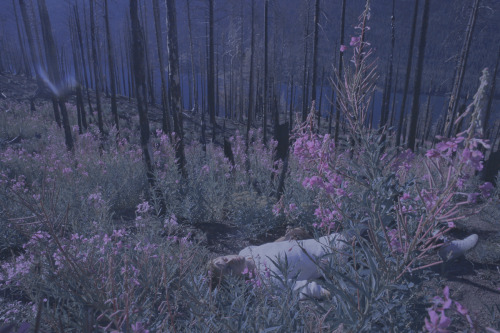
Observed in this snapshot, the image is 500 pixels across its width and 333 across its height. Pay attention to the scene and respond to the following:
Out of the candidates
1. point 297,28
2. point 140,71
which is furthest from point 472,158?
point 297,28

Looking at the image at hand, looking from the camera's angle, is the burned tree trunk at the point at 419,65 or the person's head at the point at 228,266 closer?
the person's head at the point at 228,266

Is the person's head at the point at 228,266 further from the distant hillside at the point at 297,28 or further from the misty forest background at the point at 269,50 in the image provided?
the distant hillside at the point at 297,28

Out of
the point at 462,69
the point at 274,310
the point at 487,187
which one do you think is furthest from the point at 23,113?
the point at 462,69

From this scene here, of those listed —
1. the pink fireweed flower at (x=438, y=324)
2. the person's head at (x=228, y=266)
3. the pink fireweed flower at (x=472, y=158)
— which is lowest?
the person's head at (x=228, y=266)

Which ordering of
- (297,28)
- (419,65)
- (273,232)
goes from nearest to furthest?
(273,232) < (419,65) < (297,28)

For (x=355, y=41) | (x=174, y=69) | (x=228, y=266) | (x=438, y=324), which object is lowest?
(x=228, y=266)

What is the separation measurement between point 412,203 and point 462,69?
43.2 feet

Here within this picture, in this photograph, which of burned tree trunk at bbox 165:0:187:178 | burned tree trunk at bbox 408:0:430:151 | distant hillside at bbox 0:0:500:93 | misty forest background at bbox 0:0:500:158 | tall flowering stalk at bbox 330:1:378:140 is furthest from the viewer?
distant hillside at bbox 0:0:500:93

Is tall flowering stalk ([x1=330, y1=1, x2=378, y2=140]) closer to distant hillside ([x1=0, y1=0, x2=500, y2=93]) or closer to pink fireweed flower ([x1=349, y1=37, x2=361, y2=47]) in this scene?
pink fireweed flower ([x1=349, y1=37, x2=361, y2=47])

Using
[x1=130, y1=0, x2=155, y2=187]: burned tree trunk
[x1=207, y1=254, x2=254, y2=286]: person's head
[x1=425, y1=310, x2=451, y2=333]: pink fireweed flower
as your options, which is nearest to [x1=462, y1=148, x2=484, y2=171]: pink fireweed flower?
[x1=425, y1=310, x2=451, y2=333]: pink fireweed flower

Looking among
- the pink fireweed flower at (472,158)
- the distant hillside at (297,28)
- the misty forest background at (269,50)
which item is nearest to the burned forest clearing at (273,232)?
the pink fireweed flower at (472,158)

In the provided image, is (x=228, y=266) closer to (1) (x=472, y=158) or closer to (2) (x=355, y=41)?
(2) (x=355, y=41)

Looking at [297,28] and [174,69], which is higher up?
[297,28]

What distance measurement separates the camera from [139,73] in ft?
19.7
